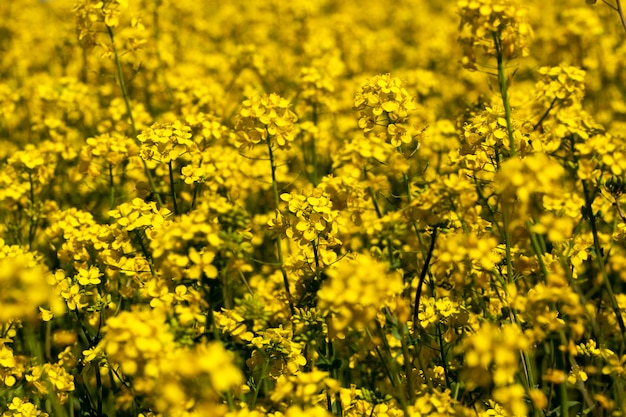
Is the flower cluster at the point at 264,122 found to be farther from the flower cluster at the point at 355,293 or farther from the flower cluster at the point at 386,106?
the flower cluster at the point at 355,293

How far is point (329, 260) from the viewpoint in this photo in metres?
3.21

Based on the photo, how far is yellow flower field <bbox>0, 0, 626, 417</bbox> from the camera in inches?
89.1

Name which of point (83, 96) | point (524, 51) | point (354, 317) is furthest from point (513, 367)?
point (83, 96)

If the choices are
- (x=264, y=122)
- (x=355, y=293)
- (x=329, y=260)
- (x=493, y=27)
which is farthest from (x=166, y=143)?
(x=355, y=293)

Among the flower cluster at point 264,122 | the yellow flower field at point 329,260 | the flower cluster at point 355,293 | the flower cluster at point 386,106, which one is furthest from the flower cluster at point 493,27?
the flower cluster at point 355,293

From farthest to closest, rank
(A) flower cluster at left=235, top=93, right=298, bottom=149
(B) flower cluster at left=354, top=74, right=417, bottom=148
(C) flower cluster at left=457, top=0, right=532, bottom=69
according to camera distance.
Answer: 1. (A) flower cluster at left=235, top=93, right=298, bottom=149
2. (B) flower cluster at left=354, top=74, right=417, bottom=148
3. (C) flower cluster at left=457, top=0, right=532, bottom=69

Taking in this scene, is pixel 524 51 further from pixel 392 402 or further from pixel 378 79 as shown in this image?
pixel 392 402

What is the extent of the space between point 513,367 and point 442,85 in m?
6.66

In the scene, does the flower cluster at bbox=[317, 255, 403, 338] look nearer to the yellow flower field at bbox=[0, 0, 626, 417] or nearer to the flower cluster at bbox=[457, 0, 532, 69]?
the yellow flower field at bbox=[0, 0, 626, 417]

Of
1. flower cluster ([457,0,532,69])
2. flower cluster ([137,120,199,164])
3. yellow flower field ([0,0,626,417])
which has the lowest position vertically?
yellow flower field ([0,0,626,417])

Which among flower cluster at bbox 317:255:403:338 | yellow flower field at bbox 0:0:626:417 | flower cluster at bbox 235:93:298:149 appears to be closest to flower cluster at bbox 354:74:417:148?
yellow flower field at bbox 0:0:626:417

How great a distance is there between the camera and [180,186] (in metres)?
5.34

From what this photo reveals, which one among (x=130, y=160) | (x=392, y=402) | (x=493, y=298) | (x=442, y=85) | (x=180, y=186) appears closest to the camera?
(x=392, y=402)

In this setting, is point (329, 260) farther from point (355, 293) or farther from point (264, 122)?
point (355, 293)
